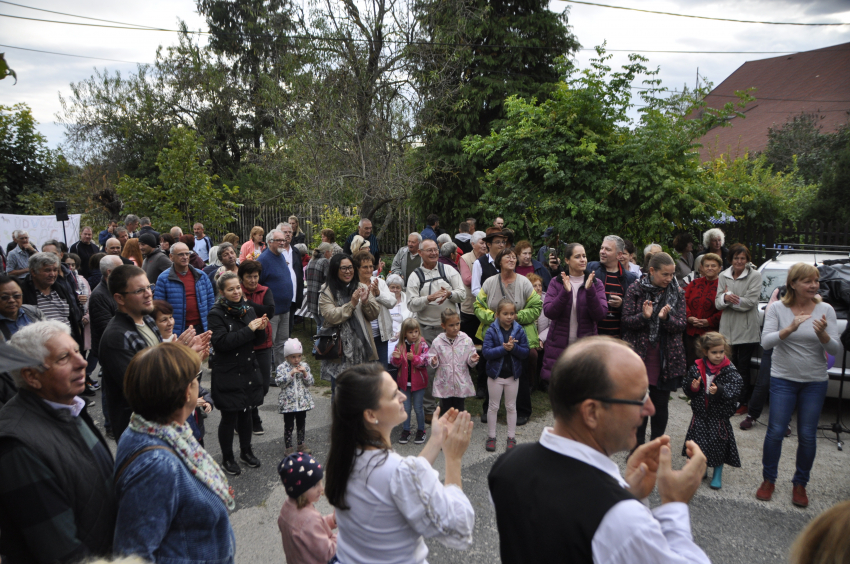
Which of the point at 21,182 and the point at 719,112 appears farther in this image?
the point at 21,182

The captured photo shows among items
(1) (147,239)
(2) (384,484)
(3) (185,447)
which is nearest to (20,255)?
(1) (147,239)

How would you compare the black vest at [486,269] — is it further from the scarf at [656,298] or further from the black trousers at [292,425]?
the black trousers at [292,425]

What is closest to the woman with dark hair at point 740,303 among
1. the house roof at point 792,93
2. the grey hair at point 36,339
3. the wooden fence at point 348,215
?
the grey hair at point 36,339

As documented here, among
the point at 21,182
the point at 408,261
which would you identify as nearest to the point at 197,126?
the point at 21,182

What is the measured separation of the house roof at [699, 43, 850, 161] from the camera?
30.5 m

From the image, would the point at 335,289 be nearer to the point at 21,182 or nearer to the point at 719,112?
the point at 719,112

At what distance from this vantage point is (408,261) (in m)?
7.94

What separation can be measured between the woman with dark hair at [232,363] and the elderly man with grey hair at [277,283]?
233cm

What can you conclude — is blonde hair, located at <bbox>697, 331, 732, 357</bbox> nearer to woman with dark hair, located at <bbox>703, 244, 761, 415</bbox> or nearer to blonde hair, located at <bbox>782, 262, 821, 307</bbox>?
blonde hair, located at <bbox>782, 262, 821, 307</bbox>

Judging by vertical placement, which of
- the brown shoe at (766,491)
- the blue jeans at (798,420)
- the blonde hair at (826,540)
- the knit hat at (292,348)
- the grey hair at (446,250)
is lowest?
the brown shoe at (766,491)

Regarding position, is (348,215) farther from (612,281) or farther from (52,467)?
(52,467)

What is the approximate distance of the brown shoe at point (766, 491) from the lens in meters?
4.51

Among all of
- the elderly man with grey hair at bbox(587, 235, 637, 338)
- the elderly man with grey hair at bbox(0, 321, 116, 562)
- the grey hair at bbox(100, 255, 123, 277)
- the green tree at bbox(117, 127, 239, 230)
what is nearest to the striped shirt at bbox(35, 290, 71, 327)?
the grey hair at bbox(100, 255, 123, 277)

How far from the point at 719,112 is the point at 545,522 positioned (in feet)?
30.9
